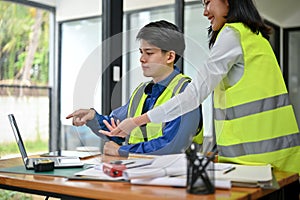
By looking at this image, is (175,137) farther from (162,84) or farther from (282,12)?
(282,12)

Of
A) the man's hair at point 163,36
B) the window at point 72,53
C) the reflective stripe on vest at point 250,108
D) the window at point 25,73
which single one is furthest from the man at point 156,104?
the window at point 25,73

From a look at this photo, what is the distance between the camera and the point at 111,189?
1.01 metres

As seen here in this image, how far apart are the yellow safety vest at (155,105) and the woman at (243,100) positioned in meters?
0.18

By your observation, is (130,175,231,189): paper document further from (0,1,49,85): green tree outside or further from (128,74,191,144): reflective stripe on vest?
(0,1,49,85): green tree outside

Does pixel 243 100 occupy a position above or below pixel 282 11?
below

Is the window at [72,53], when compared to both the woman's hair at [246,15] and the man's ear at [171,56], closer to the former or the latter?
the man's ear at [171,56]

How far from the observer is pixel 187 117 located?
1.48m

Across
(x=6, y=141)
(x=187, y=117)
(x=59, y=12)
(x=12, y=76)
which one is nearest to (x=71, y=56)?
(x=59, y=12)

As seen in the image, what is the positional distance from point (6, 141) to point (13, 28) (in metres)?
0.59

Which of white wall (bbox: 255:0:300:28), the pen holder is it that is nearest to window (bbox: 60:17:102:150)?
the pen holder

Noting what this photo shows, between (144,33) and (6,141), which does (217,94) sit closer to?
(144,33)

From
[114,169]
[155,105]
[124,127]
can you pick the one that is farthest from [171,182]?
[155,105]

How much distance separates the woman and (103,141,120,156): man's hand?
10.4 inches

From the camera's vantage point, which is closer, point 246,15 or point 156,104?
point 246,15
